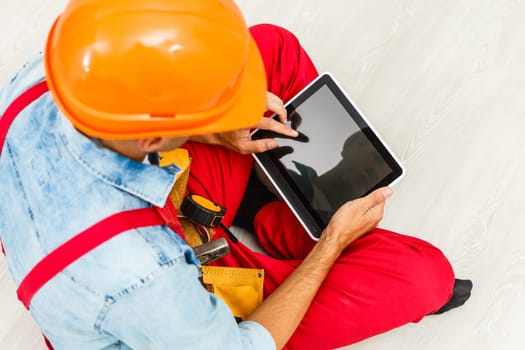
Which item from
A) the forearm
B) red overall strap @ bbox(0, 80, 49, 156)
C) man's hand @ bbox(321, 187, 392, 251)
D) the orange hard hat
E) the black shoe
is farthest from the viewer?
the black shoe

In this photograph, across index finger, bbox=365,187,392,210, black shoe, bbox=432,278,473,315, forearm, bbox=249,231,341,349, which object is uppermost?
index finger, bbox=365,187,392,210

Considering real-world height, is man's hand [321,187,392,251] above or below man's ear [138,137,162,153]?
below

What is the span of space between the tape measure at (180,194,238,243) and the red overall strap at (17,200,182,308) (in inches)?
10.3

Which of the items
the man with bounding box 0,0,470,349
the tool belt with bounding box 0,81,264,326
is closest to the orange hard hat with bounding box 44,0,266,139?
the man with bounding box 0,0,470,349

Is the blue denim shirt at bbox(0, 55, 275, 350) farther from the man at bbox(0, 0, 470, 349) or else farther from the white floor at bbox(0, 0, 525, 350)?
the white floor at bbox(0, 0, 525, 350)

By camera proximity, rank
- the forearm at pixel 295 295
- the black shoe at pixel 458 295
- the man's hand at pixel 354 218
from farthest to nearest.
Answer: the black shoe at pixel 458 295 < the man's hand at pixel 354 218 < the forearm at pixel 295 295

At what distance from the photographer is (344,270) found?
38.6 inches

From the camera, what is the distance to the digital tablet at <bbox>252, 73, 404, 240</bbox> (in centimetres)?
103

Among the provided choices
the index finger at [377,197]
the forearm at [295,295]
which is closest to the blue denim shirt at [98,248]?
the forearm at [295,295]

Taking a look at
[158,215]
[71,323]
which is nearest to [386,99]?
[158,215]

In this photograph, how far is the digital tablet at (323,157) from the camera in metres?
1.03

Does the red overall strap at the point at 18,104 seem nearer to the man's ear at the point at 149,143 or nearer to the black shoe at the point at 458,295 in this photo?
the man's ear at the point at 149,143

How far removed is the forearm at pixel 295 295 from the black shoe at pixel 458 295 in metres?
0.33

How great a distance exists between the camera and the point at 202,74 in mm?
583
